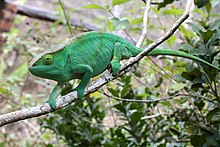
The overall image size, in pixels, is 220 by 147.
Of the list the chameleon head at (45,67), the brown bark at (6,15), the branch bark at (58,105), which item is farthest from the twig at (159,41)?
the brown bark at (6,15)

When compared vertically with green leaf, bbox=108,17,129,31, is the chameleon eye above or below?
below

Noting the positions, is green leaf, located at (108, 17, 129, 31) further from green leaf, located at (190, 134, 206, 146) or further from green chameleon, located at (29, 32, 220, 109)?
green leaf, located at (190, 134, 206, 146)

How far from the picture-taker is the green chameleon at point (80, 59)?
0.64 meters

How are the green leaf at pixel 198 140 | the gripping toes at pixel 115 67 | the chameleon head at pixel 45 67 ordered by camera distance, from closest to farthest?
the chameleon head at pixel 45 67, the gripping toes at pixel 115 67, the green leaf at pixel 198 140

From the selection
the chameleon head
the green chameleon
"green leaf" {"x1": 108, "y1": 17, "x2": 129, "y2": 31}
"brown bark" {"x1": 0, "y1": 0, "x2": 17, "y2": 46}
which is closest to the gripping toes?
the green chameleon

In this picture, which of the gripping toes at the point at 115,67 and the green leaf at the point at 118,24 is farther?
the green leaf at the point at 118,24

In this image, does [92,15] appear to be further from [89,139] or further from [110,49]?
[110,49]

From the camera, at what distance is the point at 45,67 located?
25.1 inches

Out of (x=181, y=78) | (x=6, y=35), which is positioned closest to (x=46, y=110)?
(x=181, y=78)

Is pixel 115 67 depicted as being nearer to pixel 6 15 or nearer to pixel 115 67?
pixel 115 67

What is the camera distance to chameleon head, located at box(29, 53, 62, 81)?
2.06 ft

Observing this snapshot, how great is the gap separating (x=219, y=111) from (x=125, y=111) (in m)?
0.26

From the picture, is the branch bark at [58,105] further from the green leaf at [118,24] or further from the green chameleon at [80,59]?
the green leaf at [118,24]

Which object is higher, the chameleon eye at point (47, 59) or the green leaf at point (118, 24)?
the green leaf at point (118, 24)
